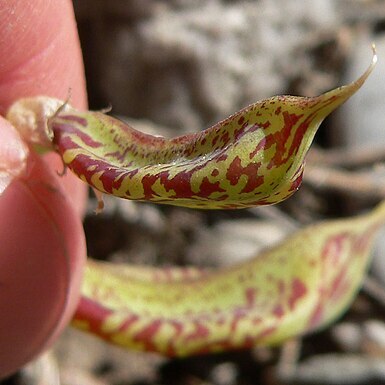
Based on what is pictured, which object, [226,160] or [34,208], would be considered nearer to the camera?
[226,160]

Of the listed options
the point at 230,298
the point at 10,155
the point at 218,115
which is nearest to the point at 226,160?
the point at 10,155

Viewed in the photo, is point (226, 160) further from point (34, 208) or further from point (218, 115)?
point (218, 115)

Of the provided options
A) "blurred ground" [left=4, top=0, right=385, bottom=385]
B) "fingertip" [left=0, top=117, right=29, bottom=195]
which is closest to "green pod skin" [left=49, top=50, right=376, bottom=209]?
"fingertip" [left=0, top=117, right=29, bottom=195]

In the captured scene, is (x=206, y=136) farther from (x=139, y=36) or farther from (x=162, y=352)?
(x=139, y=36)

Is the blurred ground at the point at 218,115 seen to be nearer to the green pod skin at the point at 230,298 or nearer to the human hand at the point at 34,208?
the green pod skin at the point at 230,298

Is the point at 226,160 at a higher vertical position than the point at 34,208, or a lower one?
higher

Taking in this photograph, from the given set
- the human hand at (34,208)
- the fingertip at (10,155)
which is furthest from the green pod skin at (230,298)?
the fingertip at (10,155)

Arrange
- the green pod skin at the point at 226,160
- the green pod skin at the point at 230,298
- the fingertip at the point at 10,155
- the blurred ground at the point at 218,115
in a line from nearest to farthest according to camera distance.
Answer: the green pod skin at the point at 226,160
the fingertip at the point at 10,155
the green pod skin at the point at 230,298
the blurred ground at the point at 218,115
